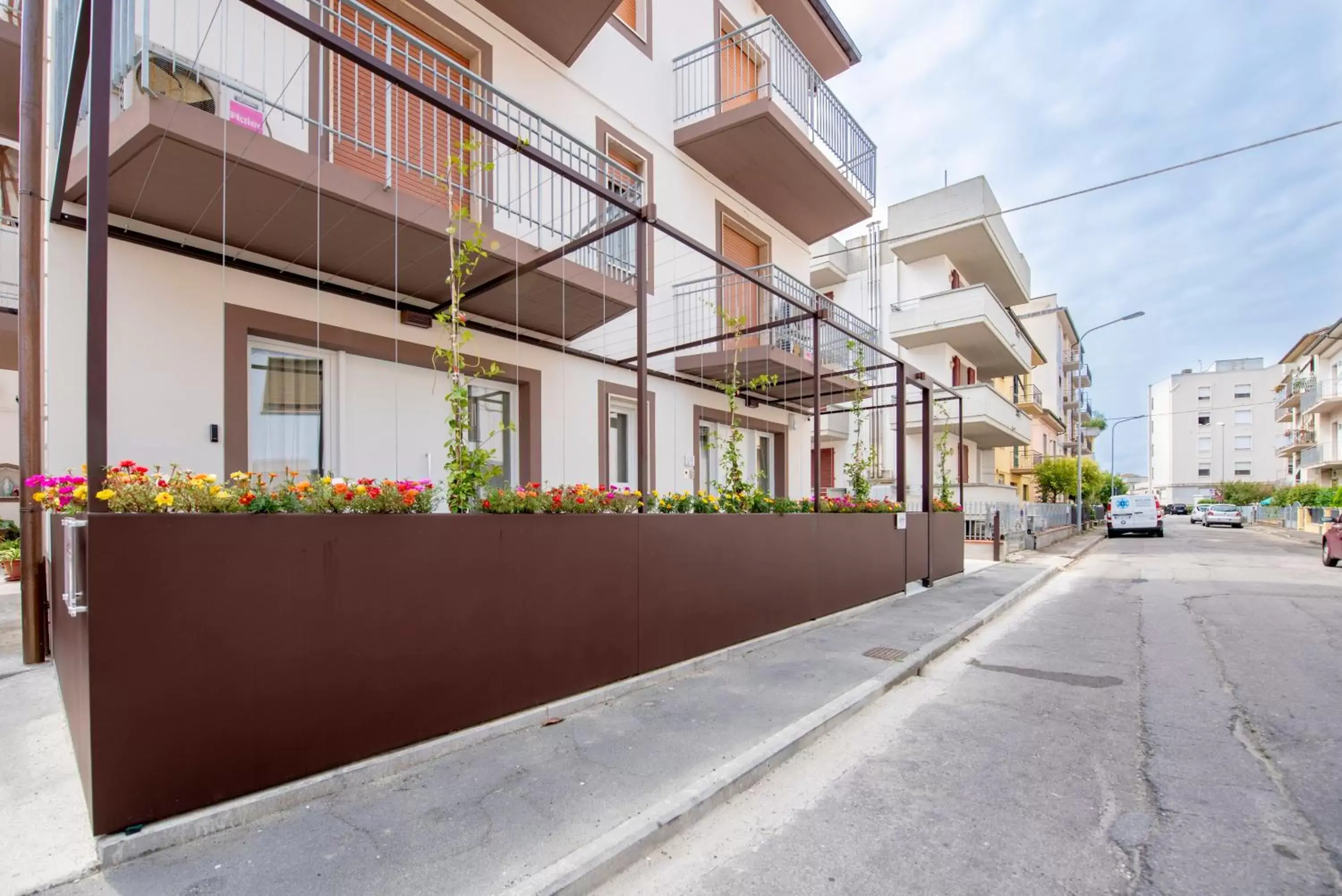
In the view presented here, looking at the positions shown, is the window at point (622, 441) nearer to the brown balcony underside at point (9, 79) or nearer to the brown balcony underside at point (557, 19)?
the brown balcony underside at point (557, 19)

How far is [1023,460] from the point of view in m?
34.4

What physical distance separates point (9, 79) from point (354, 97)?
11.9 feet

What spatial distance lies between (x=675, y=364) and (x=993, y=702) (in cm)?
631

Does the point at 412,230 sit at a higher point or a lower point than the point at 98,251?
higher

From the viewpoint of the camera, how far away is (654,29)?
10.1 meters

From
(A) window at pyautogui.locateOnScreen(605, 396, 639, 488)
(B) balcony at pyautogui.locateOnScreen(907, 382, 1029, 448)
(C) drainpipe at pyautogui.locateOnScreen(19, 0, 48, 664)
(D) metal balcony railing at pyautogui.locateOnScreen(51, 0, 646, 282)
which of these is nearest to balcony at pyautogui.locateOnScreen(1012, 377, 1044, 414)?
(B) balcony at pyautogui.locateOnScreen(907, 382, 1029, 448)

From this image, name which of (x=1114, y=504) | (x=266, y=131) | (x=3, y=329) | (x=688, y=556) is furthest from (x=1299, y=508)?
(x=3, y=329)

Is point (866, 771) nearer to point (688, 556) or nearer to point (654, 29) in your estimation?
point (688, 556)

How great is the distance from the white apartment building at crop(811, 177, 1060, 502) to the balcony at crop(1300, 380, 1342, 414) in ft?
89.1

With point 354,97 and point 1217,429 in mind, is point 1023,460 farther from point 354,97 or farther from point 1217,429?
point 1217,429

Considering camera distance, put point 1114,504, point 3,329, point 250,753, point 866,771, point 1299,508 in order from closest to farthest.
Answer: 1. point 250,753
2. point 866,771
3. point 3,329
4. point 1114,504
5. point 1299,508

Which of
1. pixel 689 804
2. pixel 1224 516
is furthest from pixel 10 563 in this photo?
pixel 1224 516

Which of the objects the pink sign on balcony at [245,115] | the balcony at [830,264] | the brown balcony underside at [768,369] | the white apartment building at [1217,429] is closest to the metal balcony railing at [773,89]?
the brown balcony underside at [768,369]

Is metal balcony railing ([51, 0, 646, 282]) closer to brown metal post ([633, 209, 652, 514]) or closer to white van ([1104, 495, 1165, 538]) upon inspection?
brown metal post ([633, 209, 652, 514])
